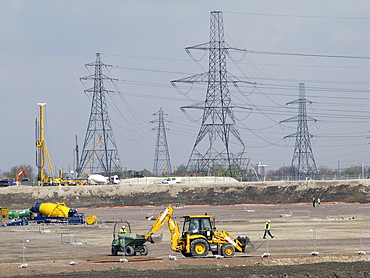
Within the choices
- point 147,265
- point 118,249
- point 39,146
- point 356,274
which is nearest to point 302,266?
point 356,274

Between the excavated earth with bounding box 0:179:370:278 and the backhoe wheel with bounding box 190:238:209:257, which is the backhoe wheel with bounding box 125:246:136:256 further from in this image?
the backhoe wheel with bounding box 190:238:209:257

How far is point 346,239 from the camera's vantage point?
144ft

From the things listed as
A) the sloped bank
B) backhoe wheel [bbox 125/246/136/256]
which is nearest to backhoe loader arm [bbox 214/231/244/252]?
backhoe wheel [bbox 125/246/136/256]

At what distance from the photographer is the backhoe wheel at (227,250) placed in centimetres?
3356

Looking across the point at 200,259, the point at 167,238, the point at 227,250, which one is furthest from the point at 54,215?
the point at 200,259

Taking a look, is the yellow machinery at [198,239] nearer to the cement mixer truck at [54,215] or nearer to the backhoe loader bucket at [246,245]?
the backhoe loader bucket at [246,245]

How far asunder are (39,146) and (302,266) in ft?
299

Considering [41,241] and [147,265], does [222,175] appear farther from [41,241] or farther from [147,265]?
[147,265]

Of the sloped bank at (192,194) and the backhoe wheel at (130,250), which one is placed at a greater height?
the sloped bank at (192,194)

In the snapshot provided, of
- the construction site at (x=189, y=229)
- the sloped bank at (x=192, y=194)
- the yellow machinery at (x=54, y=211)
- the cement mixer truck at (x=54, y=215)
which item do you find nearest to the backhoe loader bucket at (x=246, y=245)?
the construction site at (x=189, y=229)

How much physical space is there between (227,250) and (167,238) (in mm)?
13602

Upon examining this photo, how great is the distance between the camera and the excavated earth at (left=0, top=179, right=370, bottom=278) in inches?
1163

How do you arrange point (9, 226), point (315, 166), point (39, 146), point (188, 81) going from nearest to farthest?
point (9, 226), point (188, 81), point (39, 146), point (315, 166)

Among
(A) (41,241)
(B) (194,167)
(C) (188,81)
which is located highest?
(C) (188,81)
